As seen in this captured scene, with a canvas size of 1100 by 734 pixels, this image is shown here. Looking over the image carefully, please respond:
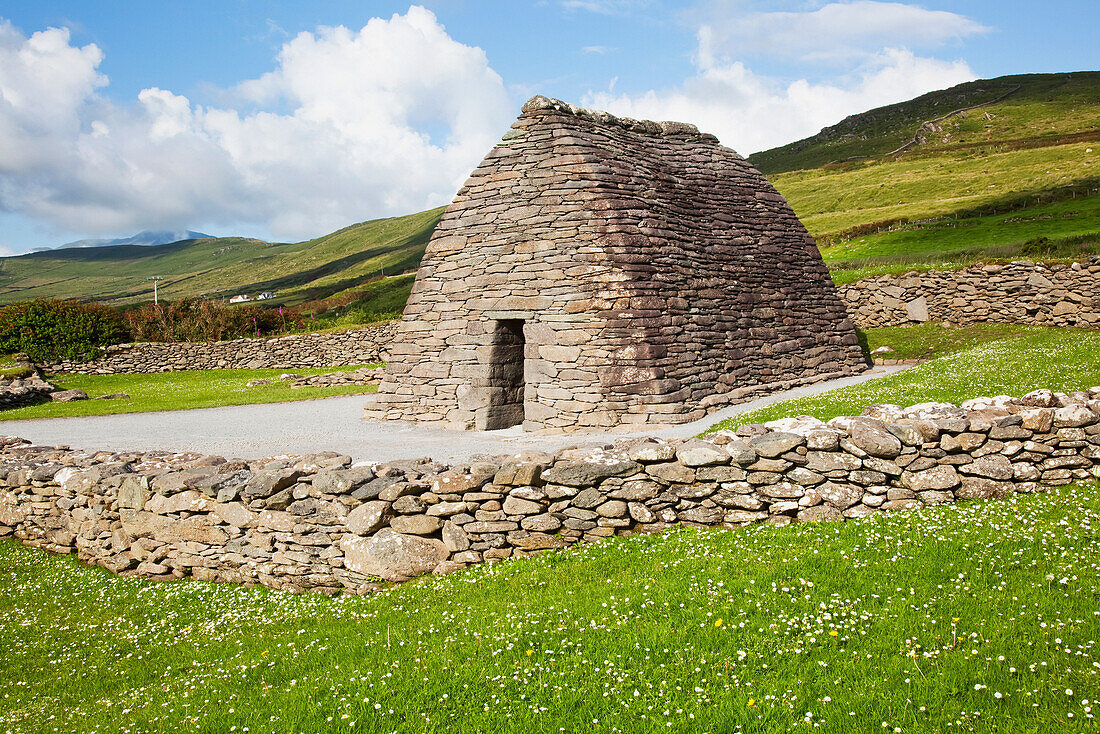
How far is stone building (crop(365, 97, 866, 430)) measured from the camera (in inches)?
536

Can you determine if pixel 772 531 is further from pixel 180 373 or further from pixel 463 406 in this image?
pixel 180 373

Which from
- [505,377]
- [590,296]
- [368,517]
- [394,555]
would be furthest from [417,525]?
[505,377]

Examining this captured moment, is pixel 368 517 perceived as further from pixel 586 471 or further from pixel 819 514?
pixel 819 514

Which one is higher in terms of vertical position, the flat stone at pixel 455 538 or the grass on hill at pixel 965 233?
the grass on hill at pixel 965 233

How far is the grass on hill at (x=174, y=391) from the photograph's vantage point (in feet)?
65.1

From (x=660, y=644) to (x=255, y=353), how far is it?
1275 inches

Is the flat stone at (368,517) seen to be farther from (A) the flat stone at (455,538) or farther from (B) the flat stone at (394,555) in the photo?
(A) the flat stone at (455,538)

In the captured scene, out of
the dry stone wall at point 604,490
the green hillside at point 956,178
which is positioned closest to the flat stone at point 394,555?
the dry stone wall at point 604,490

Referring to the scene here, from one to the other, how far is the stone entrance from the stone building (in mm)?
37

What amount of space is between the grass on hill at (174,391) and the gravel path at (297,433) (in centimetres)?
128

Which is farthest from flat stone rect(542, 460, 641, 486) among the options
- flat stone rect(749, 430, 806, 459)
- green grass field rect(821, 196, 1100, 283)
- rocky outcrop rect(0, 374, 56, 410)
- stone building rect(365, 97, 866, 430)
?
green grass field rect(821, 196, 1100, 283)

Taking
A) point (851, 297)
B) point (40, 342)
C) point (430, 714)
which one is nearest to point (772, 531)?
point (430, 714)

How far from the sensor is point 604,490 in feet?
23.3

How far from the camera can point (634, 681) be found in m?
4.38
